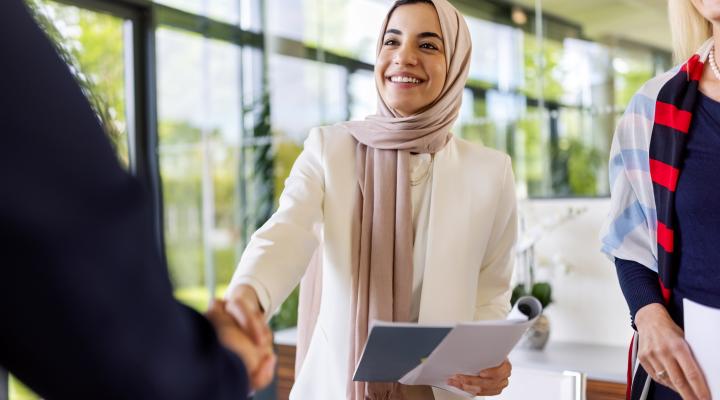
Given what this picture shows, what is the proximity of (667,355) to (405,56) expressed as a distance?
0.82 metres

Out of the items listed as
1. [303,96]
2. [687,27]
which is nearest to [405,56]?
[687,27]

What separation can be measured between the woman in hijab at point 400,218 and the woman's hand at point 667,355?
277 millimetres

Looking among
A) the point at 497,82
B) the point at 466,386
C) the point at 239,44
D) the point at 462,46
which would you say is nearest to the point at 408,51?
the point at 462,46

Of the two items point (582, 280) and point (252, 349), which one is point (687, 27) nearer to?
point (252, 349)

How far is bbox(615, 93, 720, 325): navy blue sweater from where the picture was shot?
4.73ft

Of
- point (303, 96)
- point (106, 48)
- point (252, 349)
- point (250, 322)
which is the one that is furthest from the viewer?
point (303, 96)

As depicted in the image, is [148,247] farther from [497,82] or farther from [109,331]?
[497,82]

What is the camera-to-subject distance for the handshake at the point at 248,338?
783mm

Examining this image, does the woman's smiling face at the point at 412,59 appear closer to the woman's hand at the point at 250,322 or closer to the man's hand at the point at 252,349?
the woman's hand at the point at 250,322


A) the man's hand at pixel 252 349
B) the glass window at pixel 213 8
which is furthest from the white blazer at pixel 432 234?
the glass window at pixel 213 8

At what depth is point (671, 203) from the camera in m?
1.49

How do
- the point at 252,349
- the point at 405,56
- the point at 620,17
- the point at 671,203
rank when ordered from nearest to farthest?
the point at 252,349
the point at 671,203
the point at 405,56
the point at 620,17

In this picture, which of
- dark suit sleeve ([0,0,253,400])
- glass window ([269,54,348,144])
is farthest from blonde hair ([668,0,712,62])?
glass window ([269,54,348,144])

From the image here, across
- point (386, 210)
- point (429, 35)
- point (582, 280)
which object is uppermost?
point (429, 35)
